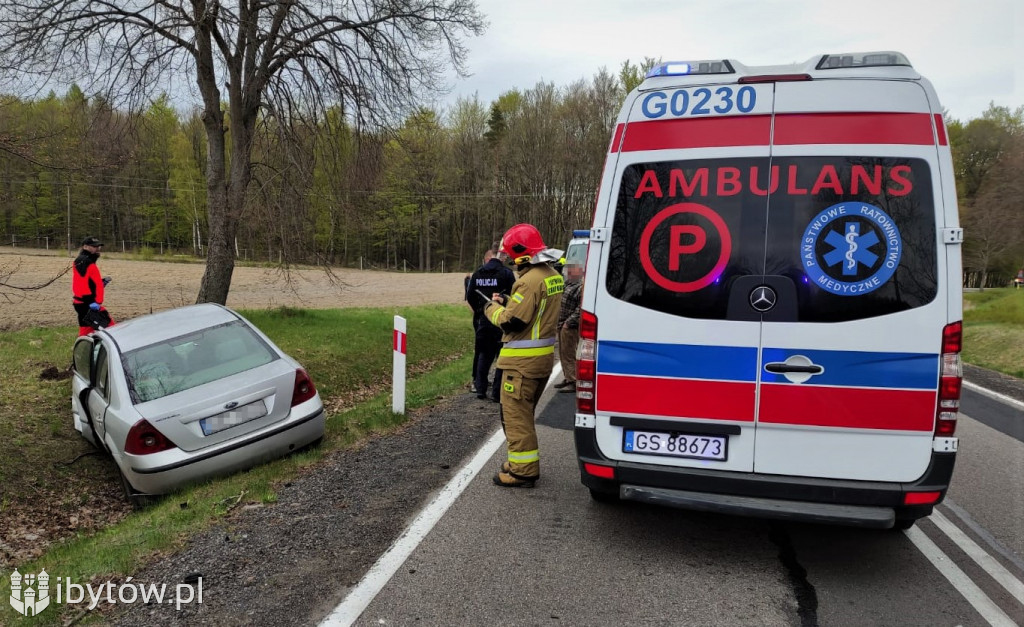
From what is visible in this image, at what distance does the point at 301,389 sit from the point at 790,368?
4.19 m

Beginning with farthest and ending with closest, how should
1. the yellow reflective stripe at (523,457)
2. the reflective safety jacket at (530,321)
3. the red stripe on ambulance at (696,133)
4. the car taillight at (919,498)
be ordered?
the yellow reflective stripe at (523,457)
the reflective safety jacket at (530,321)
the red stripe on ambulance at (696,133)
the car taillight at (919,498)

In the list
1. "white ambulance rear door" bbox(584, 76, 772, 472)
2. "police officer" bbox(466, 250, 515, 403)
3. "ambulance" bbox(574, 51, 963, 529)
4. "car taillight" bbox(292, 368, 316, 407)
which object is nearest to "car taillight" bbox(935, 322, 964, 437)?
"ambulance" bbox(574, 51, 963, 529)

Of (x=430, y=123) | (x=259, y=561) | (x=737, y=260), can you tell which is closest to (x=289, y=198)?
(x=430, y=123)

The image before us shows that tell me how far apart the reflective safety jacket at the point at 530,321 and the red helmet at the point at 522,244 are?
110 millimetres

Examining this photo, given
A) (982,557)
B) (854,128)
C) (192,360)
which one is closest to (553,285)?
(854,128)

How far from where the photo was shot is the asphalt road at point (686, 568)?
2.93 metres

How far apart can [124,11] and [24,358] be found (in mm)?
5464

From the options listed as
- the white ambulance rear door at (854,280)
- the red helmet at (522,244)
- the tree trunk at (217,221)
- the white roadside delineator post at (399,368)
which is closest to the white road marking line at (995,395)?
the white ambulance rear door at (854,280)

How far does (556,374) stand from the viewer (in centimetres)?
941

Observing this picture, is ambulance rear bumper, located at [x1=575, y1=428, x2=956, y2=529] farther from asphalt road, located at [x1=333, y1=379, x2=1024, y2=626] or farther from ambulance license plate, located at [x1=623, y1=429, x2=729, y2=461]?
→ asphalt road, located at [x1=333, y1=379, x2=1024, y2=626]

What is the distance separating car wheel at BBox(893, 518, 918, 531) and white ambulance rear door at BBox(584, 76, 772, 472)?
78 cm

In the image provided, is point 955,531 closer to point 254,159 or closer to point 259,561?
point 259,561

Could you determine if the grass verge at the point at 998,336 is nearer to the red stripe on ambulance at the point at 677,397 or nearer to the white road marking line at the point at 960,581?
the white road marking line at the point at 960,581

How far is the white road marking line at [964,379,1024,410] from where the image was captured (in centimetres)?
866
